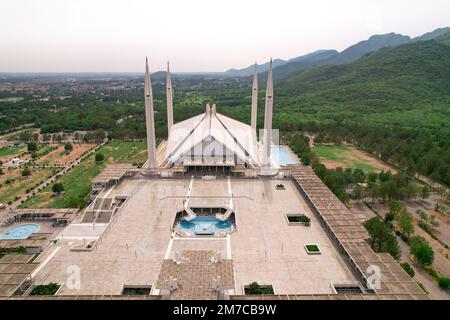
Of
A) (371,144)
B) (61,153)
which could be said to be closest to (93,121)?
(61,153)

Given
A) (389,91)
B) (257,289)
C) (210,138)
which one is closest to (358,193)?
(210,138)

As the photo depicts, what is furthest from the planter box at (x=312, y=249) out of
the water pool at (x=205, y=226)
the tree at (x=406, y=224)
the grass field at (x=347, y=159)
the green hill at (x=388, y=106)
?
the grass field at (x=347, y=159)

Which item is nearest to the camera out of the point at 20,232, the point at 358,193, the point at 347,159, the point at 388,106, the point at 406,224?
the point at 406,224

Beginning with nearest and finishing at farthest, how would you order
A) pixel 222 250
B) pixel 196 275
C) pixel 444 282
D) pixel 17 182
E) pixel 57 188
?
pixel 196 275 < pixel 444 282 < pixel 222 250 < pixel 57 188 < pixel 17 182

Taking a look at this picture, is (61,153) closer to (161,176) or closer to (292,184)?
(161,176)

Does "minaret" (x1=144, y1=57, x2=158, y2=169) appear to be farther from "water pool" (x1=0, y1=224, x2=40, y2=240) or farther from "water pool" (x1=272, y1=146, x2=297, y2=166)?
"water pool" (x1=272, y1=146, x2=297, y2=166)

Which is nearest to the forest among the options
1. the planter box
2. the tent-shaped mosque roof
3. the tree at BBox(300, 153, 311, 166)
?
the tree at BBox(300, 153, 311, 166)

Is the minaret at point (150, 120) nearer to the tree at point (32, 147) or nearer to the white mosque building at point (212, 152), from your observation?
the white mosque building at point (212, 152)

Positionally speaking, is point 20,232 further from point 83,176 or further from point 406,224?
point 406,224
